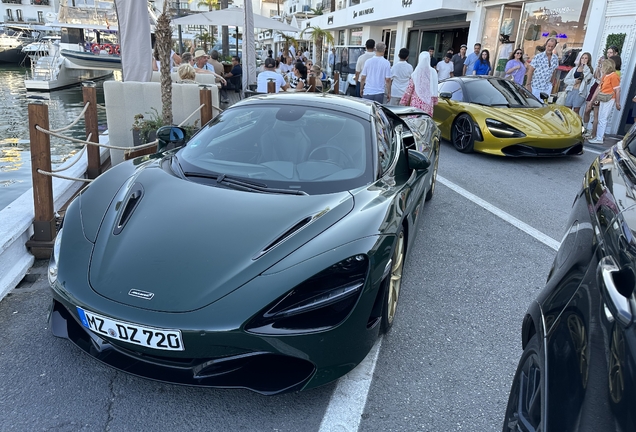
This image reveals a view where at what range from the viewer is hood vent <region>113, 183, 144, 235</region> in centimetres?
237

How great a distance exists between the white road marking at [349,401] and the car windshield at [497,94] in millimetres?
6586

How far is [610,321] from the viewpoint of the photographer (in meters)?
1.19

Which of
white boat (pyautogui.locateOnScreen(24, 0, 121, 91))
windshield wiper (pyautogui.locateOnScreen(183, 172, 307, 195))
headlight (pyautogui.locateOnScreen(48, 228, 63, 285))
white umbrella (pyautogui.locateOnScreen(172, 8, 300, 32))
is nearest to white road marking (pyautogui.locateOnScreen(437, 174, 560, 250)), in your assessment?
windshield wiper (pyautogui.locateOnScreen(183, 172, 307, 195))

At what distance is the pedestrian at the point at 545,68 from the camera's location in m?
10.6

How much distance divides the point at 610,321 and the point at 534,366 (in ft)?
1.45

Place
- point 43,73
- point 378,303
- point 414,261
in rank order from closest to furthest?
point 378,303
point 414,261
point 43,73

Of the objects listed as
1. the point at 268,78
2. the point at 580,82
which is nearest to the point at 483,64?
the point at 580,82

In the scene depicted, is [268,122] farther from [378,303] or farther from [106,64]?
[106,64]

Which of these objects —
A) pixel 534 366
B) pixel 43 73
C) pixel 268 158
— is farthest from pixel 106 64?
pixel 534 366

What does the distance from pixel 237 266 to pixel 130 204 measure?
900 millimetres

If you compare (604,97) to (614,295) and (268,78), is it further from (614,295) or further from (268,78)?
(614,295)

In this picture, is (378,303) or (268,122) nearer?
(378,303)

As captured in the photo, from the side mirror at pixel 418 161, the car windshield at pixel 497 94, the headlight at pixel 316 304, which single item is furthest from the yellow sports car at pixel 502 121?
the headlight at pixel 316 304

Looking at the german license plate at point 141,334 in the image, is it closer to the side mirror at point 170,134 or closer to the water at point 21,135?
the side mirror at point 170,134
